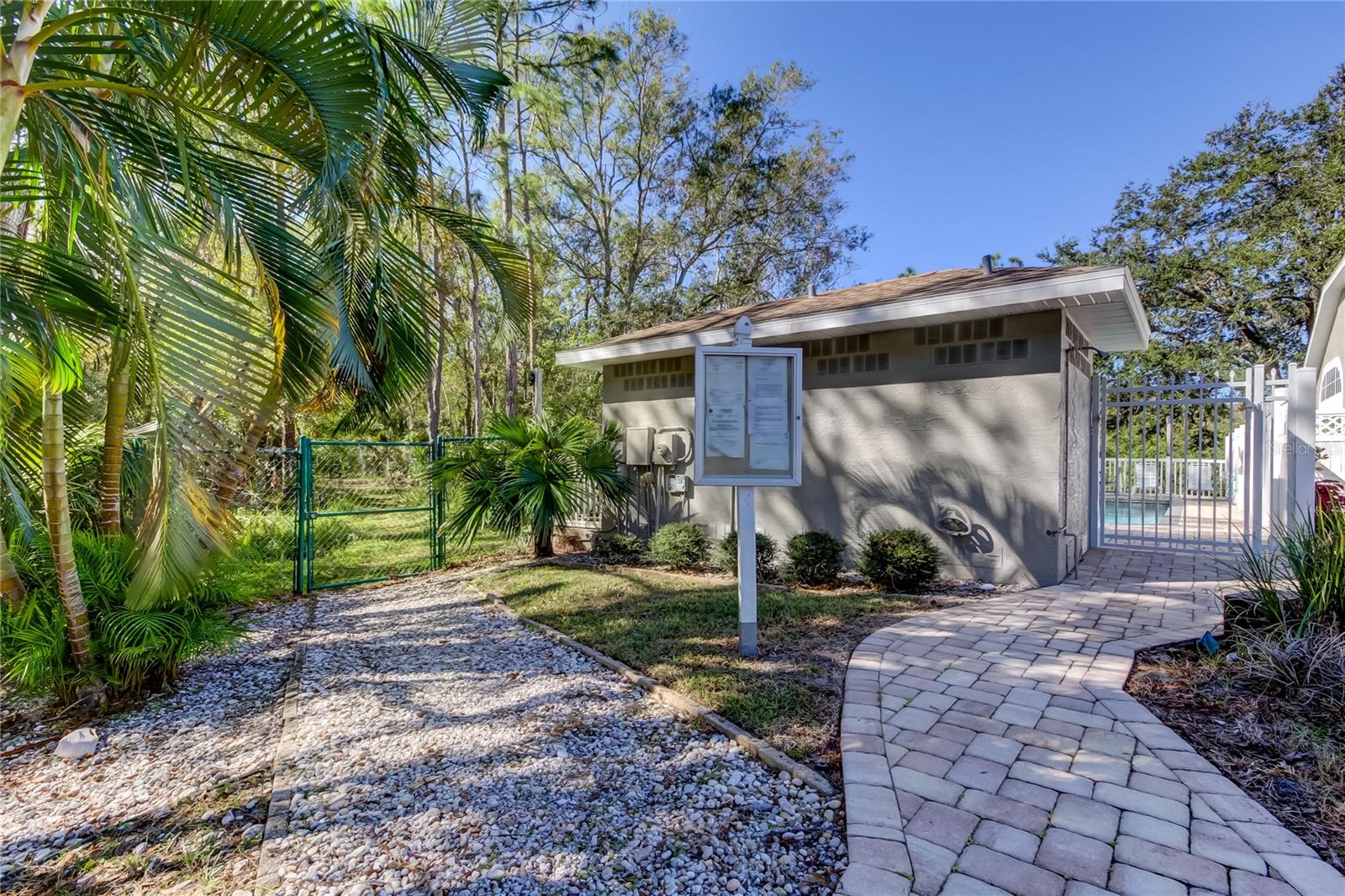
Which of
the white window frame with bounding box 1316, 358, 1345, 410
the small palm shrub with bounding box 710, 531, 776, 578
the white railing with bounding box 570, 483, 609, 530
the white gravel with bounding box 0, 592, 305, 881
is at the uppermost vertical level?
the white window frame with bounding box 1316, 358, 1345, 410

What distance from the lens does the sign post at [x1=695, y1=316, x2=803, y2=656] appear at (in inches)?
172

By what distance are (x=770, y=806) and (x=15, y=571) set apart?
458cm

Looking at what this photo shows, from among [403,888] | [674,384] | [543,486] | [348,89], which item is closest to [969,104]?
[674,384]

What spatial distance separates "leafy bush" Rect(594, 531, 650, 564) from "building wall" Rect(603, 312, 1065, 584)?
3.36 feet

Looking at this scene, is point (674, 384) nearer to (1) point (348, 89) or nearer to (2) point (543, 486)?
(2) point (543, 486)

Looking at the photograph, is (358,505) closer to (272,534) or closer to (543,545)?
(272,534)

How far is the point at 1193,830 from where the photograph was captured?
2.33 metres

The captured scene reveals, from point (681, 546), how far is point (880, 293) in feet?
13.7

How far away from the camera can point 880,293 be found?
7.92 m

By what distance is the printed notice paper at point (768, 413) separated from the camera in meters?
4.43

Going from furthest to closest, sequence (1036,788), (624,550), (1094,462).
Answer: (624,550), (1094,462), (1036,788)

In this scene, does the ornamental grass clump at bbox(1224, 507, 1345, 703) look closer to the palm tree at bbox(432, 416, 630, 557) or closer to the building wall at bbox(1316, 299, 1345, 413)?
the palm tree at bbox(432, 416, 630, 557)

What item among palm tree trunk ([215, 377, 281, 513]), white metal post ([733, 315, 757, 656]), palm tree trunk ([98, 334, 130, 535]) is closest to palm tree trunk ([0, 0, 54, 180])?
palm tree trunk ([215, 377, 281, 513])

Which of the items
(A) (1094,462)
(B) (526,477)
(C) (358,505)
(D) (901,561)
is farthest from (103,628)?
(A) (1094,462)
